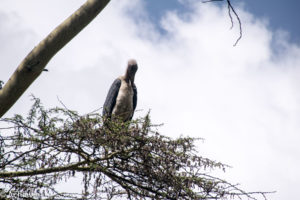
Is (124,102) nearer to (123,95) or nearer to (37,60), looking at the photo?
(123,95)

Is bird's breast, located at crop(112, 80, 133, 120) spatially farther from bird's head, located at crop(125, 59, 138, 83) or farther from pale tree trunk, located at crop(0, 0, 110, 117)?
pale tree trunk, located at crop(0, 0, 110, 117)

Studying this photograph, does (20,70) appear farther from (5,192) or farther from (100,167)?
(5,192)

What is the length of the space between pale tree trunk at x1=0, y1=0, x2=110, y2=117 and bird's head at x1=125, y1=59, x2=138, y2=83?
599 centimetres

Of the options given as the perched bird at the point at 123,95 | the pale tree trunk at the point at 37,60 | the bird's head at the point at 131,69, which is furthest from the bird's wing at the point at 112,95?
the pale tree trunk at the point at 37,60

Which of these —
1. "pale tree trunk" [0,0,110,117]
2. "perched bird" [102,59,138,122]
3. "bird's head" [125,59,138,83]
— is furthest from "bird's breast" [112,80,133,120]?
"pale tree trunk" [0,0,110,117]

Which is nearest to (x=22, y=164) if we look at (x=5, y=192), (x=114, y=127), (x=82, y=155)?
(x=5, y=192)

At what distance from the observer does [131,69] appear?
9.60 meters

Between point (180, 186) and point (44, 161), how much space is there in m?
1.66

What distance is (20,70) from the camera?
133 inches

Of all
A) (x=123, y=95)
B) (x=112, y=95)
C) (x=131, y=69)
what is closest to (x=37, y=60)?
(x=123, y=95)

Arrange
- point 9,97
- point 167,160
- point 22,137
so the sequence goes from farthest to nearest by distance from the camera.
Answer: point 22,137 < point 167,160 < point 9,97

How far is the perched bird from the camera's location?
9.36 metres

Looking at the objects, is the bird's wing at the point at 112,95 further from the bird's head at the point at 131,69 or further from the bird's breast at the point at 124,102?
the bird's head at the point at 131,69

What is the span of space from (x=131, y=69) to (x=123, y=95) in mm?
653
